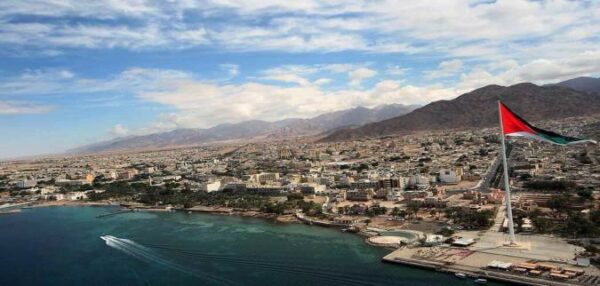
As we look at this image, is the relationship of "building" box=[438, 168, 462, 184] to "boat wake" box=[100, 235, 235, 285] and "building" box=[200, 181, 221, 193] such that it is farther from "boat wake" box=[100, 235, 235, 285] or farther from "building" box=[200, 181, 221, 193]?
"boat wake" box=[100, 235, 235, 285]

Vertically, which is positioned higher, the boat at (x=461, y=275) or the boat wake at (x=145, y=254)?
the boat wake at (x=145, y=254)

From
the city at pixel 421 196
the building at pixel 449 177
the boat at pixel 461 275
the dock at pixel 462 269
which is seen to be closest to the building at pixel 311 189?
the city at pixel 421 196

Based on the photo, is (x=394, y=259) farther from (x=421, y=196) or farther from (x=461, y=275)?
(x=421, y=196)

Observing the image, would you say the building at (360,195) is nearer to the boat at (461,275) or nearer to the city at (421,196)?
the city at (421,196)

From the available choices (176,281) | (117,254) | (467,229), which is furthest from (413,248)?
(117,254)

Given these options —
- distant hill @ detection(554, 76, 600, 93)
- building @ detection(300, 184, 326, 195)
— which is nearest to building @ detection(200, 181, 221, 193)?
building @ detection(300, 184, 326, 195)

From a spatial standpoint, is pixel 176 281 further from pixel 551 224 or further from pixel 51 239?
pixel 551 224
